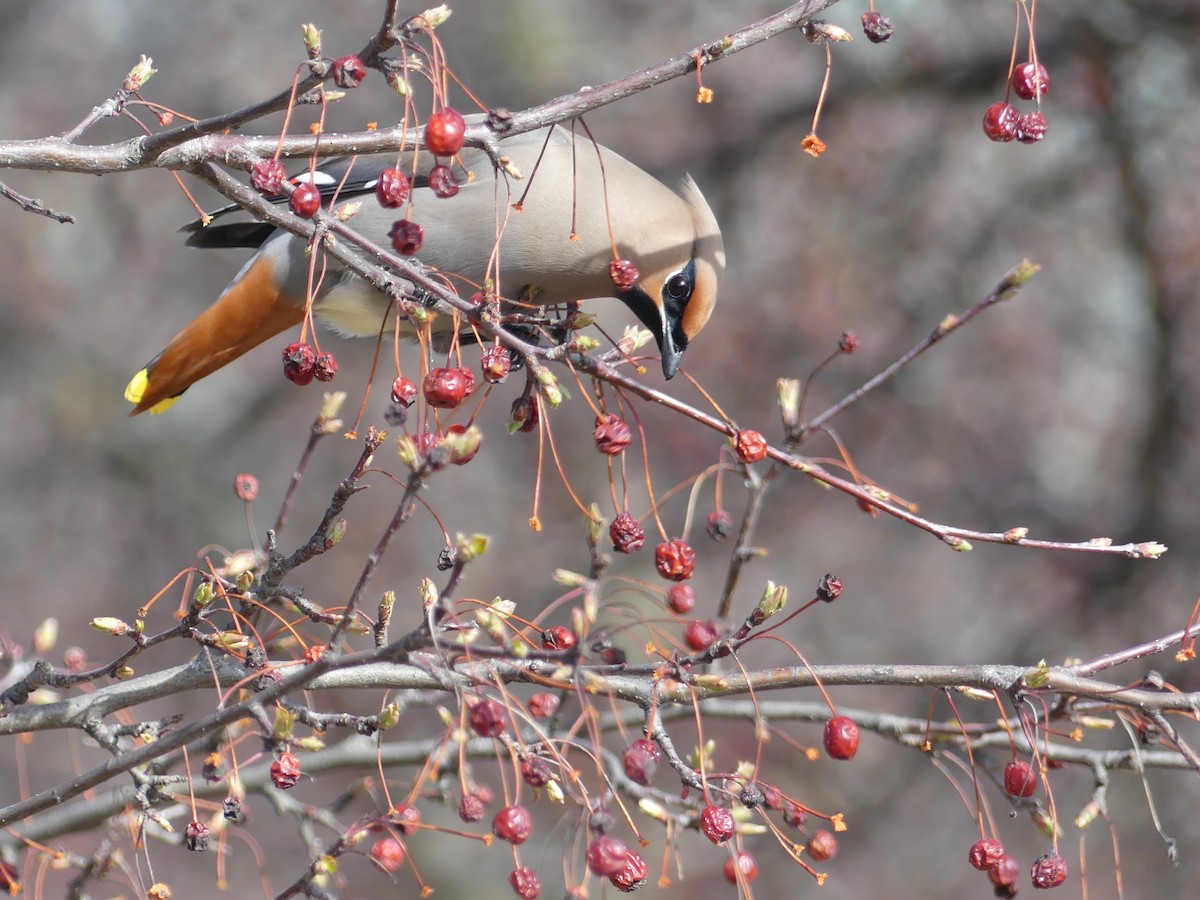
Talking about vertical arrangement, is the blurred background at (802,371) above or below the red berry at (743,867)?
below

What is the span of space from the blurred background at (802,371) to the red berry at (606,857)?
5265 mm

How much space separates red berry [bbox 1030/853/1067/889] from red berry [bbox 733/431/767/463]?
795 mm

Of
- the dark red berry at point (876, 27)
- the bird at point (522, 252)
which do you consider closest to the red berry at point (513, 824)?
the dark red berry at point (876, 27)

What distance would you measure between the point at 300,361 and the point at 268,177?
323 millimetres

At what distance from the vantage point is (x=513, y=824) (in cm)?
173

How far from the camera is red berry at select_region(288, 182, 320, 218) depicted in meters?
1.92

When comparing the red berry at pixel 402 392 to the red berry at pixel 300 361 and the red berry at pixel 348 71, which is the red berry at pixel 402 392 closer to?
the red berry at pixel 300 361

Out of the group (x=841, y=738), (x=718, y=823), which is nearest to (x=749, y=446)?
(x=841, y=738)

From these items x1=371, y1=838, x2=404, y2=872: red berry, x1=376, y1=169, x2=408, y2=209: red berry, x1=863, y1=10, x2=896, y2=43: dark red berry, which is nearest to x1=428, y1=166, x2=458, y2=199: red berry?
x1=376, y1=169, x2=408, y2=209: red berry

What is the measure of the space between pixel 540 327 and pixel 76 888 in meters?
1.39

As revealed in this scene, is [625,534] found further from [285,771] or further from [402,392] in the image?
[285,771]

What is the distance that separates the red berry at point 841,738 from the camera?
6.48ft

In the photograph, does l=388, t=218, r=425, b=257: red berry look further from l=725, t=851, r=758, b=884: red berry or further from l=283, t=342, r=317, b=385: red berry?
l=725, t=851, r=758, b=884: red berry

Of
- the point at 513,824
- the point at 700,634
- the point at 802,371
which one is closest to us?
the point at 513,824
